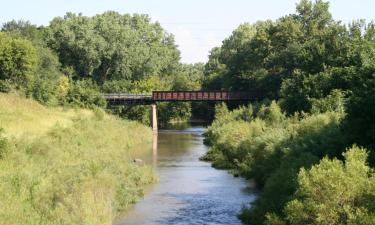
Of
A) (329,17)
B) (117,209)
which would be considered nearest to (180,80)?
(329,17)

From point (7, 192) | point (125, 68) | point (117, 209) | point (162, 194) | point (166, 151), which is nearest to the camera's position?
point (7, 192)

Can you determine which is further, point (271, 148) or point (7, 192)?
point (271, 148)

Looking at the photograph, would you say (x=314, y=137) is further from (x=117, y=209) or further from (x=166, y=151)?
(x=166, y=151)

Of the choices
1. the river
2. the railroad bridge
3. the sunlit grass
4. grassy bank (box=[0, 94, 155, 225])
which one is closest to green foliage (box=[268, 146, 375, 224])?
grassy bank (box=[0, 94, 155, 225])

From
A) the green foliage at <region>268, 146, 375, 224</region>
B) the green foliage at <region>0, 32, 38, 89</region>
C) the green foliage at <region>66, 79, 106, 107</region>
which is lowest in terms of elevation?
the green foliage at <region>268, 146, 375, 224</region>

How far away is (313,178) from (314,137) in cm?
1333

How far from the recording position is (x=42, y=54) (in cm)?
9450

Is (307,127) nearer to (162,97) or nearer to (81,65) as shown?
(162,97)

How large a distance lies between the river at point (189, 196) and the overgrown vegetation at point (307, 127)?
1599 millimetres

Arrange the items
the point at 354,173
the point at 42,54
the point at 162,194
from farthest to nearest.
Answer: the point at 42,54 → the point at 162,194 → the point at 354,173

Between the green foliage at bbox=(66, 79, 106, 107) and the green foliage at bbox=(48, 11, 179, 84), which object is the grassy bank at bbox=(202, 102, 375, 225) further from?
the green foliage at bbox=(48, 11, 179, 84)

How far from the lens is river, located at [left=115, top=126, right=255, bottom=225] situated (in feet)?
108

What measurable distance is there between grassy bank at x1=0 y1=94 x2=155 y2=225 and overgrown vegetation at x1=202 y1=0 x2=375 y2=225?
7.80m

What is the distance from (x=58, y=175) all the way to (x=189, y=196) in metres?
9.69
